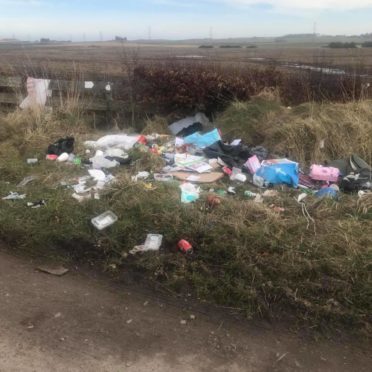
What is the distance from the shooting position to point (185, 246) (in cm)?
356

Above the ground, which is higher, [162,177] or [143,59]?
[143,59]

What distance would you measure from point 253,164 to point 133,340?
3.03 metres

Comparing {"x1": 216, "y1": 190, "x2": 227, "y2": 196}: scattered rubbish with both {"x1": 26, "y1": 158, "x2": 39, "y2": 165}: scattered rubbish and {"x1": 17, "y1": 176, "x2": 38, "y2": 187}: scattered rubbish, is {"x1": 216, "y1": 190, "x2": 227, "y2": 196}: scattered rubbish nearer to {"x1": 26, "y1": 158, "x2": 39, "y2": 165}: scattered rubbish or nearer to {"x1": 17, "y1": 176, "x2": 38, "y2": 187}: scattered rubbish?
{"x1": 17, "y1": 176, "x2": 38, "y2": 187}: scattered rubbish

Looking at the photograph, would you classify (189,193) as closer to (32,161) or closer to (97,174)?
(97,174)

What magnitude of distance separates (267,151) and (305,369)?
149 inches

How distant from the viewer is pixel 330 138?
5715 mm

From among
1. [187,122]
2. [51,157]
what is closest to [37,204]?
[51,157]

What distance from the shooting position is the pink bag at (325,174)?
484 centimetres

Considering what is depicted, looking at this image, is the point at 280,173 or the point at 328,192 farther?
the point at 280,173

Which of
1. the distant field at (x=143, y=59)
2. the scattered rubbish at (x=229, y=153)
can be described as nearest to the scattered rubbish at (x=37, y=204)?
the scattered rubbish at (x=229, y=153)

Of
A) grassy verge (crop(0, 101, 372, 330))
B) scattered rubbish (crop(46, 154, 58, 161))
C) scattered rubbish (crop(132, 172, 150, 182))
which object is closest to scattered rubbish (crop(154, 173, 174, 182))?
scattered rubbish (crop(132, 172, 150, 182))

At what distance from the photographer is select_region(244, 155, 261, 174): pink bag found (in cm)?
508

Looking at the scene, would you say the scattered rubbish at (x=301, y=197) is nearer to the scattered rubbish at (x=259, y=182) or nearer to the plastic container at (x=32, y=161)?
the scattered rubbish at (x=259, y=182)

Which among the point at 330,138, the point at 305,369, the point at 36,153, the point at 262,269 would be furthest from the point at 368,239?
the point at 36,153
